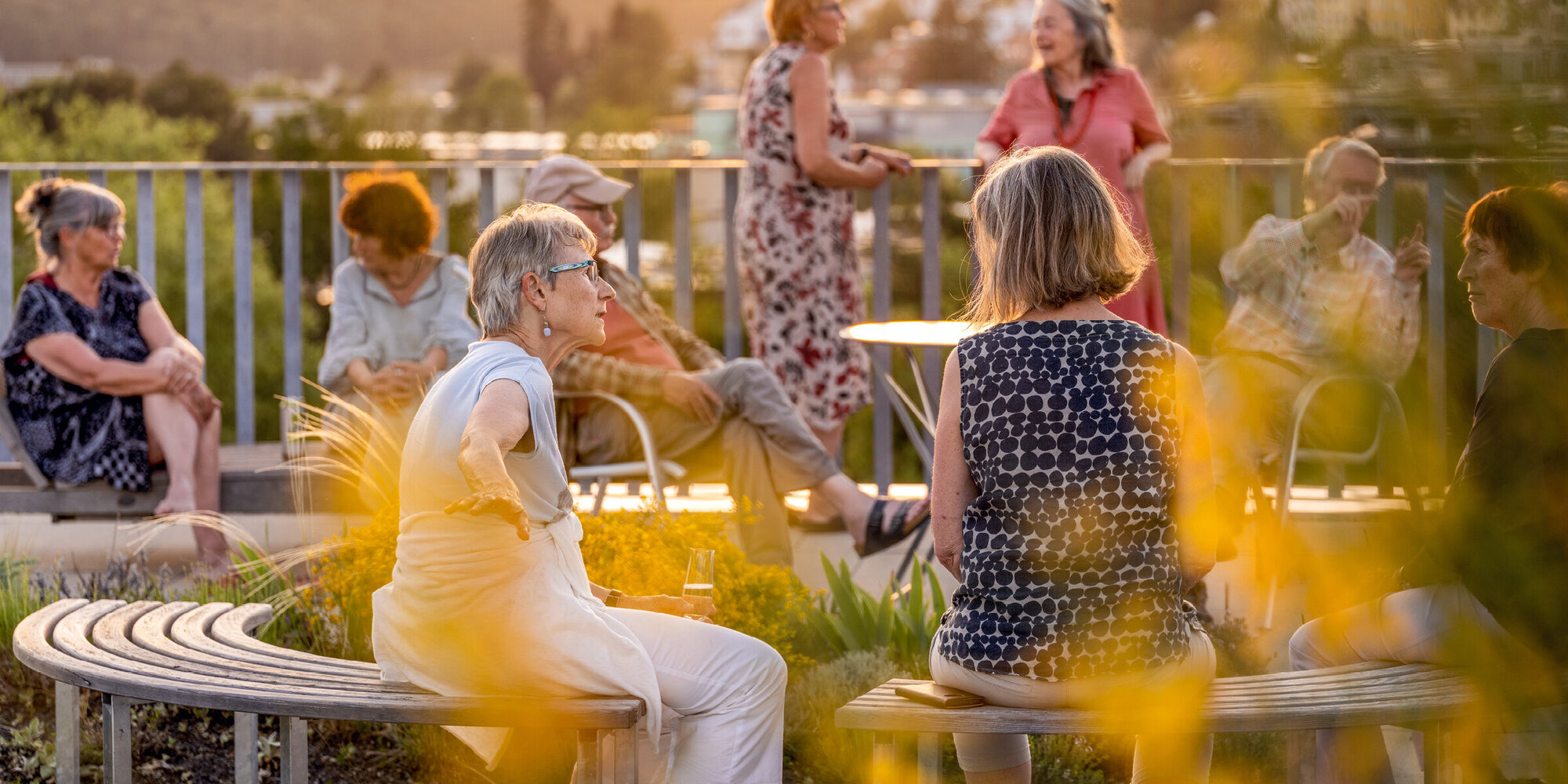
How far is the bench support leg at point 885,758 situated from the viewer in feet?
6.83

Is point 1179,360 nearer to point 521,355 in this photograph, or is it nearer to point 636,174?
point 521,355

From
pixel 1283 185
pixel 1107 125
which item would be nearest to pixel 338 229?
pixel 1107 125

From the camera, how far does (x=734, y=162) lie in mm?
A: 5488

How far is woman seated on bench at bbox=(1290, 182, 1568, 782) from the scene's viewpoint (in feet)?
2.09

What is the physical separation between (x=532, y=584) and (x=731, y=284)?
3.67m

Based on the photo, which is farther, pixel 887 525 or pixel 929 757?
pixel 887 525

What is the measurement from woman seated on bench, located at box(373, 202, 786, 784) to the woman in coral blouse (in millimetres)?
2575

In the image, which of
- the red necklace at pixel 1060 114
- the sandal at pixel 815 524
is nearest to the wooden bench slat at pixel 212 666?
the sandal at pixel 815 524

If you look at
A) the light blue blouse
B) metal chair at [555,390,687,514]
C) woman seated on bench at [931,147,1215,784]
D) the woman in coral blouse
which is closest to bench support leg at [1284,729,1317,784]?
woman seated on bench at [931,147,1215,784]

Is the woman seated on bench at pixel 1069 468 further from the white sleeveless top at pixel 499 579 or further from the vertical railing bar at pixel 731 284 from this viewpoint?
the vertical railing bar at pixel 731 284

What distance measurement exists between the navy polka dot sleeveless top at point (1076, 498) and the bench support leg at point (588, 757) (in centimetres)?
54

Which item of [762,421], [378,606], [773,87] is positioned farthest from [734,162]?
[378,606]

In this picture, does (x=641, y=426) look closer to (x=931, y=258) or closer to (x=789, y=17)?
(x=789, y=17)

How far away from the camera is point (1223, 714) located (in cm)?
199
